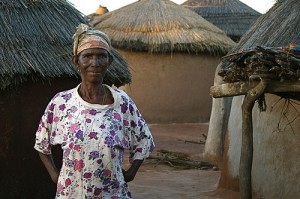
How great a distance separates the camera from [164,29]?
1630 cm

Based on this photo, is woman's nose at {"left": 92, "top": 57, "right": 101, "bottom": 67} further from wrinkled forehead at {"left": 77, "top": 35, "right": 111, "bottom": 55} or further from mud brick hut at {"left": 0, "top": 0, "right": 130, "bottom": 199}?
mud brick hut at {"left": 0, "top": 0, "right": 130, "bottom": 199}

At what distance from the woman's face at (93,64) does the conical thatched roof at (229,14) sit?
18.1 metres

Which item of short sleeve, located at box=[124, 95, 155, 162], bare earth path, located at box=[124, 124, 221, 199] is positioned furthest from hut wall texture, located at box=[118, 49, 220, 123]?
short sleeve, located at box=[124, 95, 155, 162]

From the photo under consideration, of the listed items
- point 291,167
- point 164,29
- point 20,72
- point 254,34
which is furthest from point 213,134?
point 164,29

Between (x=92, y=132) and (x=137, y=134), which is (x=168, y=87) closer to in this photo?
(x=137, y=134)

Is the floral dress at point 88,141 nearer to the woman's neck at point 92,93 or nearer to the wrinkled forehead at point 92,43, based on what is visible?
the woman's neck at point 92,93

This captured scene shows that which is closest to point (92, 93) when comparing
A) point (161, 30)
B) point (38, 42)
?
point (38, 42)

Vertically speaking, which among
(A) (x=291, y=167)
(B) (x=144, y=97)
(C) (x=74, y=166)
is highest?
(C) (x=74, y=166)

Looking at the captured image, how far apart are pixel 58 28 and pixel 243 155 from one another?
2650mm

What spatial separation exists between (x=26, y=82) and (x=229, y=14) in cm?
1655

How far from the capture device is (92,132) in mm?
2963

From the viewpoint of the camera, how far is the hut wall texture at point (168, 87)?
15906 mm

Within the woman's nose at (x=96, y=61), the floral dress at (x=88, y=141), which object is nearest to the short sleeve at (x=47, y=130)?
the floral dress at (x=88, y=141)

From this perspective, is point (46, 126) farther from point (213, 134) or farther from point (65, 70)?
point (213, 134)
